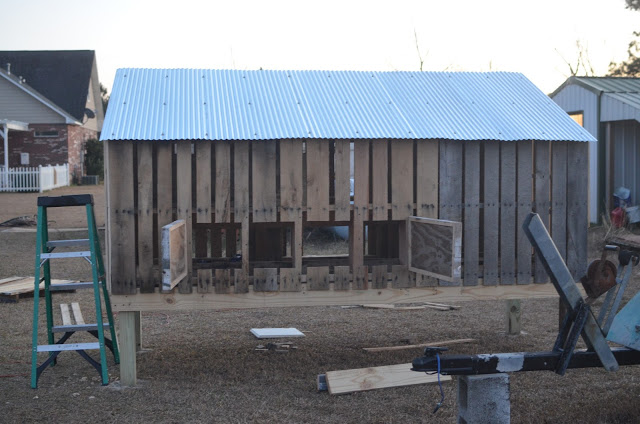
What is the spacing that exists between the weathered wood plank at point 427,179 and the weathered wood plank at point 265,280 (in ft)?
5.06

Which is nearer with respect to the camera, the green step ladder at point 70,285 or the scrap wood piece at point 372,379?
the scrap wood piece at point 372,379

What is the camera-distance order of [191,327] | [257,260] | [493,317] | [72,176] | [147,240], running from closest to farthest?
[147,240]
[257,260]
[191,327]
[493,317]
[72,176]

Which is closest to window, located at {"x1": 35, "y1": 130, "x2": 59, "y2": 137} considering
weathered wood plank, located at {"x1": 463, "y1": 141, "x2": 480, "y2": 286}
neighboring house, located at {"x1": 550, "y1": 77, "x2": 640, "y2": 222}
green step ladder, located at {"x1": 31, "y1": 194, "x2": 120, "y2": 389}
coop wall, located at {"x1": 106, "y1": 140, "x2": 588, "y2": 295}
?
neighboring house, located at {"x1": 550, "y1": 77, "x2": 640, "y2": 222}

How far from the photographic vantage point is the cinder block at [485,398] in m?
4.95

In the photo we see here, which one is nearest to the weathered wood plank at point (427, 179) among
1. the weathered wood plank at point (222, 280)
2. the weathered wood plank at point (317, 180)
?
the weathered wood plank at point (317, 180)

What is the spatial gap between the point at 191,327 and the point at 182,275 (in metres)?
3.33

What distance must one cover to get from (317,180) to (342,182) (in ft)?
0.80

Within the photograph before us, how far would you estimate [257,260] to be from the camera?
29.7ft

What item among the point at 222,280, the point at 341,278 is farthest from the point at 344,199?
the point at 222,280

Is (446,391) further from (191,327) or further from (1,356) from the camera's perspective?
(1,356)

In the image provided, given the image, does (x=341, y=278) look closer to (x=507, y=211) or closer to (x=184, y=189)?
(x=184, y=189)

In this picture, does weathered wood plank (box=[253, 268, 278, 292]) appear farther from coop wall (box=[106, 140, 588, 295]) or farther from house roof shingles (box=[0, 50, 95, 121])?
house roof shingles (box=[0, 50, 95, 121])

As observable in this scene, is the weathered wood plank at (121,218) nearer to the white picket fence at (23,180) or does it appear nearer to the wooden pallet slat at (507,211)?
the wooden pallet slat at (507,211)

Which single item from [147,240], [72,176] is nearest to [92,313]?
[147,240]
